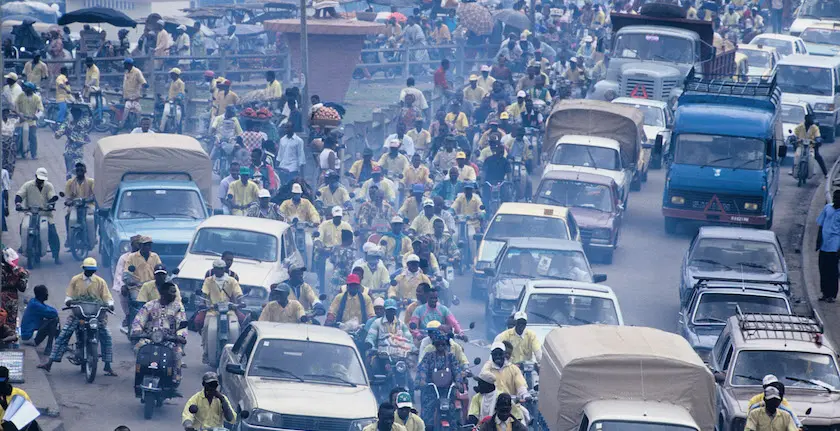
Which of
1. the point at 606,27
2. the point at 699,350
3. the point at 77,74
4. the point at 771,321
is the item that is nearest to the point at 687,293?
the point at 699,350

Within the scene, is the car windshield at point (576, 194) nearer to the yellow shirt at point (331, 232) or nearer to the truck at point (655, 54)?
the yellow shirt at point (331, 232)

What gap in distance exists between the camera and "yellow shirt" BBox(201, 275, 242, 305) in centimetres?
1983

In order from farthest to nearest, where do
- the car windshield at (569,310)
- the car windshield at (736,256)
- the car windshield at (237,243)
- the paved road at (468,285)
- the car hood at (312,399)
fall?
the car windshield at (736,256) → the car windshield at (237,243) → the car windshield at (569,310) → the paved road at (468,285) → the car hood at (312,399)

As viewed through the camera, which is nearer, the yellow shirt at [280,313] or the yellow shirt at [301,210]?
the yellow shirt at [280,313]

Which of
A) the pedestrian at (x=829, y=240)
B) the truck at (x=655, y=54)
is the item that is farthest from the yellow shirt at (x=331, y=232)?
the truck at (x=655, y=54)

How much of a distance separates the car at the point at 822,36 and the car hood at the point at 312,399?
3203 centimetres

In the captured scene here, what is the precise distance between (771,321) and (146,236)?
346 inches

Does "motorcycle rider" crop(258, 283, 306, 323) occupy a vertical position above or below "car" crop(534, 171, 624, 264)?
above

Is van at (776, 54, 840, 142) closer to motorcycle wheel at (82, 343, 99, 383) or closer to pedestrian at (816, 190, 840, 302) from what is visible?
pedestrian at (816, 190, 840, 302)

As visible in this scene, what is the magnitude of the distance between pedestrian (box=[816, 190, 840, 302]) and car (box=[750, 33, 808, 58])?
22.4 m

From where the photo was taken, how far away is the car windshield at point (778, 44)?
44656 mm

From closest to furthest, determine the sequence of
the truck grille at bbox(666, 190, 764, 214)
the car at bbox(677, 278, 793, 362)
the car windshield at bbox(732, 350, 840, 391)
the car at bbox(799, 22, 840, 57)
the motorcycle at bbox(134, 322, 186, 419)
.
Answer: the car windshield at bbox(732, 350, 840, 391), the motorcycle at bbox(134, 322, 186, 419), the car at bbox(677, 278, 793, 362), the truck grille at bbox(666, 190, 764, 214), the car at bbox(799, 22, 840, 57)

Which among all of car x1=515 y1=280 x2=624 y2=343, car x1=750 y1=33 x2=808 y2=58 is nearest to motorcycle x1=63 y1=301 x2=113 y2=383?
car x1=515 y1=280 x2=624 y2=343

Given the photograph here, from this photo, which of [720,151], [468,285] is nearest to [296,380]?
[468,285]
